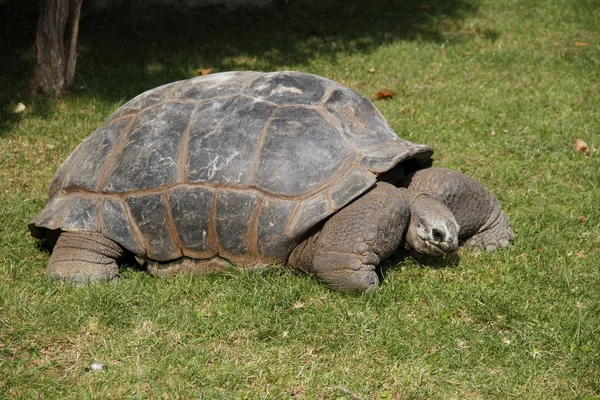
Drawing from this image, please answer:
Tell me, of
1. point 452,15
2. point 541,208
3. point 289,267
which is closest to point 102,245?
point 289,267

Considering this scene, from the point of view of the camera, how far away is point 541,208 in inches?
208

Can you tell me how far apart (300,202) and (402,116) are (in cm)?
311

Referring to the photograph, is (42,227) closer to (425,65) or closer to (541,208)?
(541,208)

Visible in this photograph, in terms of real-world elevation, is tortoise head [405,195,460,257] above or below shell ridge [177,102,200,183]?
below

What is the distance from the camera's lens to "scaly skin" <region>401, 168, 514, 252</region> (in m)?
4.52

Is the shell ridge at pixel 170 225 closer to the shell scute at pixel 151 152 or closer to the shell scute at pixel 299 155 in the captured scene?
the shell scute at pixel 151 152

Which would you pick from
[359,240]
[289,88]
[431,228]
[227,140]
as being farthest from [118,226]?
[431,228]

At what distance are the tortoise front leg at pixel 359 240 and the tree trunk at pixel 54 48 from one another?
154 inches

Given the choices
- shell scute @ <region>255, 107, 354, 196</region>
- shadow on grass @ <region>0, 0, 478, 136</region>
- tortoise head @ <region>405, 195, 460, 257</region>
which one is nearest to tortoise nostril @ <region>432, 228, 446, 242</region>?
tortoise head @ <region>405, 195, 460, 257</region>

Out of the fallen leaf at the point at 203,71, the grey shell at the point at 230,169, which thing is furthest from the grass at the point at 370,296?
the grey shell at the point at 230,169

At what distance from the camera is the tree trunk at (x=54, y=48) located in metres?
6.79

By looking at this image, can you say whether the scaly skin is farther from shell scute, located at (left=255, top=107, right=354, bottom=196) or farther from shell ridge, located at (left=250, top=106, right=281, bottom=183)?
shell ridge, located at (left=250, top=106, right=281, bottom=183)

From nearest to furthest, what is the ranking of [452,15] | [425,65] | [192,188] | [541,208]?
1. [192,188]
2. [541,208]
3. [425,65]
4. [452,15]

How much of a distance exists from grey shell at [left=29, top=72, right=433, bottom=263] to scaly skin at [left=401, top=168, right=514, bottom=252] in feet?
0.63
